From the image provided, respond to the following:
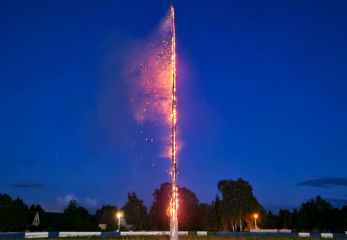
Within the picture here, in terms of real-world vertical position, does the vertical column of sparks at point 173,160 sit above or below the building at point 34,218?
above

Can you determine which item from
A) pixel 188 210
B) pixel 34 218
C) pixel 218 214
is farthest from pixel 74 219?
pixel 218 214

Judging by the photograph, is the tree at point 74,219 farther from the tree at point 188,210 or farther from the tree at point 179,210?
the tree at point 188,210

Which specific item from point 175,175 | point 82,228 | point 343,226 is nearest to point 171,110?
point 175,175

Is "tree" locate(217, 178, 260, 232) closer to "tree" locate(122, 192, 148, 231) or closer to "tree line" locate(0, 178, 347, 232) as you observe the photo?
"tree line" locate(0, 178, 347, 232)

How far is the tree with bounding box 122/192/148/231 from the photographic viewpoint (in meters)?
74.2

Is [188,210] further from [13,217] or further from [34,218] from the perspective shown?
[13,217]

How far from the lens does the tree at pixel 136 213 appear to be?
244 feet

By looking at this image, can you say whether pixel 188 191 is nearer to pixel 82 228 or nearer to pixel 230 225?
pixel 230 225

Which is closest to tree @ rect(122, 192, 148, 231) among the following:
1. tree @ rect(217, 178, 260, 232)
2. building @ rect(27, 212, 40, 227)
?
tree @ rect(217, 178, 260, 232)

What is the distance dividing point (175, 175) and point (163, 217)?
5731 centimetres

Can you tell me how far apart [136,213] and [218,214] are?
1868 cm

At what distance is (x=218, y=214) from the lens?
69625mm

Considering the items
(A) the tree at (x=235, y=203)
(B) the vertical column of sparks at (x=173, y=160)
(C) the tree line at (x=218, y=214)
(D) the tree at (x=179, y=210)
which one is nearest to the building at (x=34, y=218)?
(C) the tree line at (x=218, y=214)

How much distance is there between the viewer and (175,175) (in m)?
18.5
